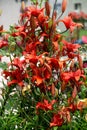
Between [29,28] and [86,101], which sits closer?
[86,101]

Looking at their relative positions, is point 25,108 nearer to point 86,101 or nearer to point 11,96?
point 11,96

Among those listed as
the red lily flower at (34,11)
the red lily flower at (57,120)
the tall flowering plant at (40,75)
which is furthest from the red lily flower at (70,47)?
the red lily flower at (57,120)

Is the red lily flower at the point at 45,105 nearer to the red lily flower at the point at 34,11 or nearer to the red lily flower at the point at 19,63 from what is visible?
the red lily flower at the point at 19,63

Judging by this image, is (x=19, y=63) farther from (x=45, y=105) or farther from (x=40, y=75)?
(x=45, y=105)

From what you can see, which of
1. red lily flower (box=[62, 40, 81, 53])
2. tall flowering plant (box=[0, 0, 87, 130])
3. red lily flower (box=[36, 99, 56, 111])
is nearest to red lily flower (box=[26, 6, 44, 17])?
tall flowering plant (box=[0, 0, 87, 130])

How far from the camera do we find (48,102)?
2.49 metres

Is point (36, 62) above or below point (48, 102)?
above

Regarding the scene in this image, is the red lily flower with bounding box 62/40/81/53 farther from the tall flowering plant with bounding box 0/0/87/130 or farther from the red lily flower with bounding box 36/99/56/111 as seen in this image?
the red lily flower with bounding box 36/99/56/111

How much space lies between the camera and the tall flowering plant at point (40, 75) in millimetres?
2438

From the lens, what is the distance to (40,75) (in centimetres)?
245

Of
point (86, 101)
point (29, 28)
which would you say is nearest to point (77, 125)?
point (86, 101)

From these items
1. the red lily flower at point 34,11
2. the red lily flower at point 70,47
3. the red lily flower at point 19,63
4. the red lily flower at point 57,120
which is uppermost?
the red lily flower at point 34,11

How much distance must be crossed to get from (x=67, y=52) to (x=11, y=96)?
1.29ft

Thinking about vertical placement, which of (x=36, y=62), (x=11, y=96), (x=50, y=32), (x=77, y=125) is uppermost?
(x=50, y=32)
